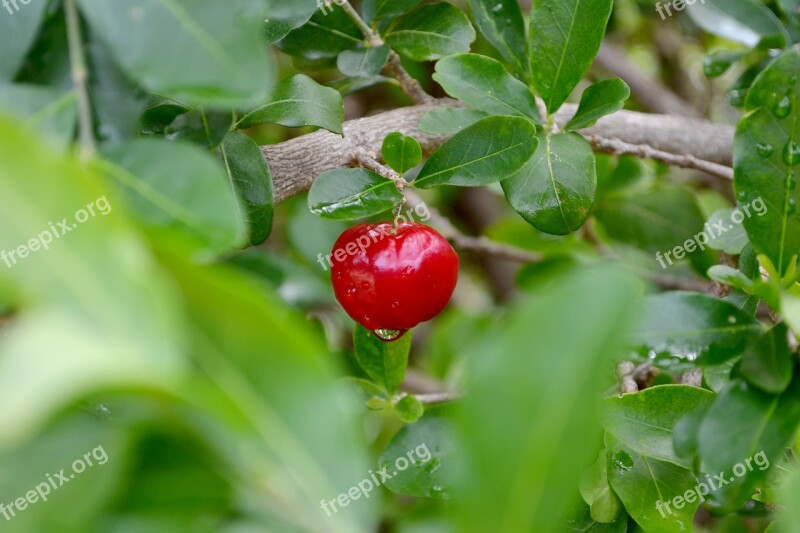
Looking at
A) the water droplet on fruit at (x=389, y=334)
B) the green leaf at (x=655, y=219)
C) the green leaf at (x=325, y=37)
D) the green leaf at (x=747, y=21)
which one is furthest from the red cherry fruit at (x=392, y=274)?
the green leaf at (x=655, y=219)

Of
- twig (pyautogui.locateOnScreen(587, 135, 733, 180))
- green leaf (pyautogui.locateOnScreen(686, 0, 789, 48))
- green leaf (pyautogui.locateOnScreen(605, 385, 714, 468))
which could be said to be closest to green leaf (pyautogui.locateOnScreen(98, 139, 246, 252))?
green leaf (pyautogui.locateOnScreen(605, 385, 714, 468))

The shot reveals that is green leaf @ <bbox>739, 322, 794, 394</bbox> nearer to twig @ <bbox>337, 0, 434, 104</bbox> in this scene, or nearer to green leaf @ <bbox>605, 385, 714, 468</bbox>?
green leaf @ <bbox>605, 385, 714, 468</bbox>

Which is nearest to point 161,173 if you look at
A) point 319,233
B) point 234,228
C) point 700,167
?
point 234,228

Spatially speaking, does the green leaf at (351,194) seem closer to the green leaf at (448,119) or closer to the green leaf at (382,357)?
the green leaf at (448,119)

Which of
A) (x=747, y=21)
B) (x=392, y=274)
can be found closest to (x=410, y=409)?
(x=392, y=274)

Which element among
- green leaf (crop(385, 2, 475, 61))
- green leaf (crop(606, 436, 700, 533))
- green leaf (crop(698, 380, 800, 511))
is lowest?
green leaf (crop(606, 436, 700, 533))

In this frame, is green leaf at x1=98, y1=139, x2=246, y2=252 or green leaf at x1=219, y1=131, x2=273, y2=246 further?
green leaf at x1=219, y1=131, x2=273, y2=246
